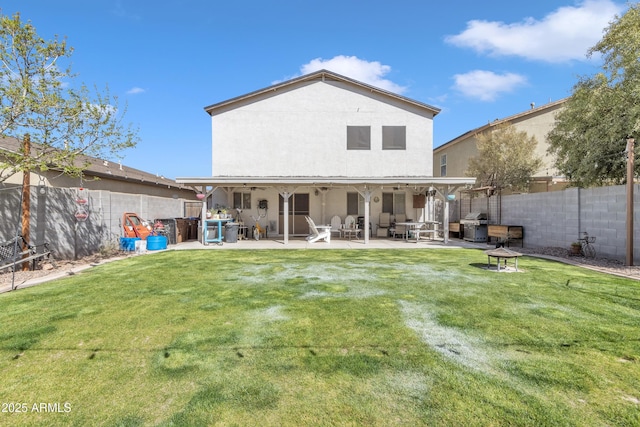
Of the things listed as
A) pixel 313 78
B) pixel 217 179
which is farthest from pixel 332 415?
pixel 313 78

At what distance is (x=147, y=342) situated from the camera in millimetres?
3395

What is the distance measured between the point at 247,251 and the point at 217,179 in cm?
310

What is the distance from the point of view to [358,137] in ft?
48.2

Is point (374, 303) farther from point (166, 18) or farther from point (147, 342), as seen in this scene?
point (166, 18)

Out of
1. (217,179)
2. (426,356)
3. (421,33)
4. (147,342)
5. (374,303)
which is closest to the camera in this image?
(426,356)

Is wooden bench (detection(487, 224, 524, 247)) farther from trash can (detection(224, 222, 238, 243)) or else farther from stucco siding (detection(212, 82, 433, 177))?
trash can (detection(224, 222, 238, 243))

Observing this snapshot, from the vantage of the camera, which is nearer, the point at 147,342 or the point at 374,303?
the point at 147,342

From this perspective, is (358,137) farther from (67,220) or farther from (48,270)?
(48,270)

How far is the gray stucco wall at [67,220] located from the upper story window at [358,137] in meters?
9.31

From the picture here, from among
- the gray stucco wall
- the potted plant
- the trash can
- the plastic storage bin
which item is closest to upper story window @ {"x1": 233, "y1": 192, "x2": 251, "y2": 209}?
the trash can

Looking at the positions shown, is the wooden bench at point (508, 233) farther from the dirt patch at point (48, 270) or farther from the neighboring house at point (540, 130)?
Result: the dirt patch at point (48, 270)

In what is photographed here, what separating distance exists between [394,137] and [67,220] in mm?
12613

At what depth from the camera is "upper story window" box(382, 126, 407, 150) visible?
48.1ft

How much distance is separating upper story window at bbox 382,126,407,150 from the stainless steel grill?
4332mm
